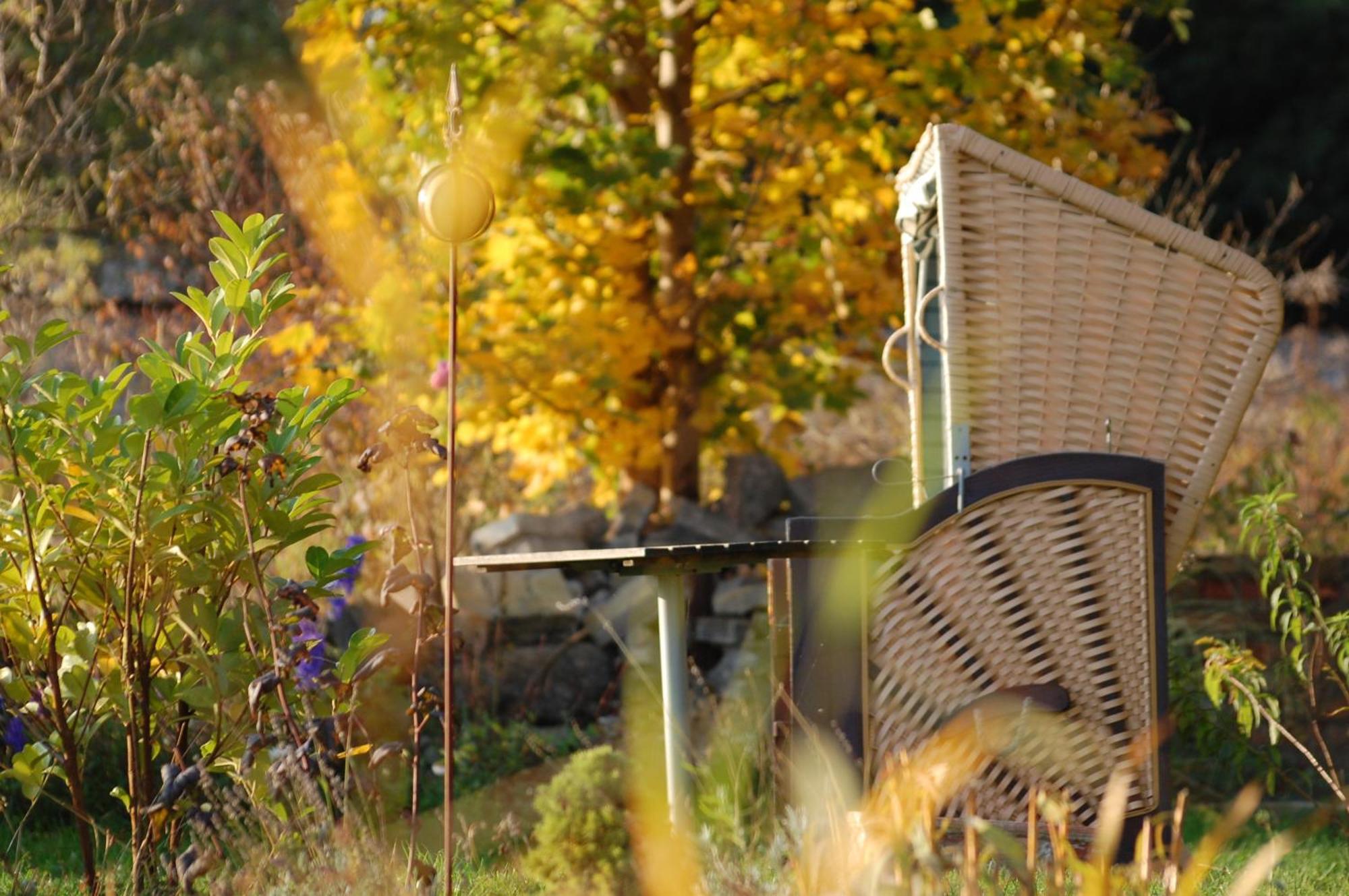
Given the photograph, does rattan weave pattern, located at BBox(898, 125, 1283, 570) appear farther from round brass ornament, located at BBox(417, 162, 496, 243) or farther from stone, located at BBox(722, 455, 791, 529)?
stone, located at BBox(722, 455, 791, 529)

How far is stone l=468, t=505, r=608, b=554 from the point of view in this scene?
16.8 ft

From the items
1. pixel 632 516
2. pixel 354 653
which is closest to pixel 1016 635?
pixel 354 653

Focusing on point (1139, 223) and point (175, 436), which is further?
point (1139, 223)

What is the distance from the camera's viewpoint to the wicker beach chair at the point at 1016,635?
230cm

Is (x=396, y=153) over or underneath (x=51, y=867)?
over

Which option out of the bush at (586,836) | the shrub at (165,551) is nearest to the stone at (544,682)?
the shrub at (165,551)

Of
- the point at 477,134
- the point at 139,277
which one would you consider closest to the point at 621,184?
the point at 477,134

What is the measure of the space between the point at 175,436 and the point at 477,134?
2401 mm

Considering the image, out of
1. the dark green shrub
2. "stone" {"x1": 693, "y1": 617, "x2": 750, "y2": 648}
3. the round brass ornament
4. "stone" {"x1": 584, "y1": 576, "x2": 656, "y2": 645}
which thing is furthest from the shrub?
"stone" {"x1": 693, "y1": 617, "x2": 750, "y2": 648}

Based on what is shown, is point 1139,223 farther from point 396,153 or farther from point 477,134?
point 396,153

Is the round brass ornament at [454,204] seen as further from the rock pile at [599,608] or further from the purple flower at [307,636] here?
the rock pile at [599,608]

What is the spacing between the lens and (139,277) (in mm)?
6613

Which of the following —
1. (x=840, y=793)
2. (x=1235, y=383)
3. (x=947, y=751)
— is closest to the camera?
(x=840, y=793)

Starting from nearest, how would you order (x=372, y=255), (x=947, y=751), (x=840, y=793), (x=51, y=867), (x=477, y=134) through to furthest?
(x=840, y=793) → (x=947, y=751) → (x=51, y=867) → (x=477, y=134) → (x=372, y=255)
